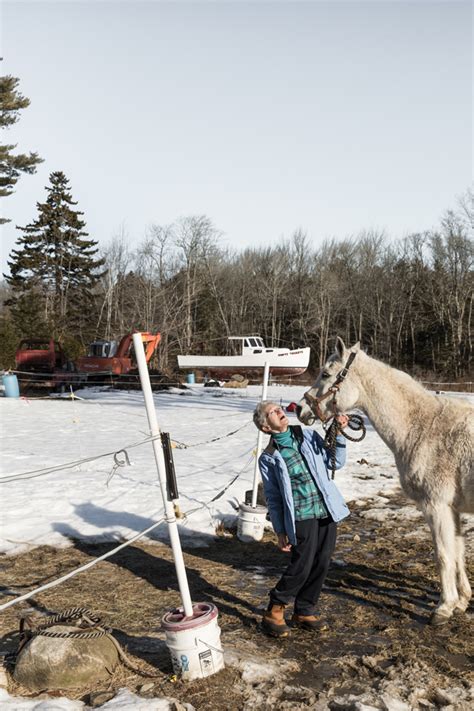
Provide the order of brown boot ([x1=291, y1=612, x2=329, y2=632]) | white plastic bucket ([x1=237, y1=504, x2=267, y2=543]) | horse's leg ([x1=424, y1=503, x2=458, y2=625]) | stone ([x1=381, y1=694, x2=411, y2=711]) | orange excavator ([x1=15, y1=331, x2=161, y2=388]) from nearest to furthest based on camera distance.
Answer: stone ([x1=381, y1=694, x2=411, y2=711]) → brown boot ([x1=291, y1=612, x2=329, y2=632]) → horse's leg ([x1=424, y1=503, x2=458, y2=625]) → white plastic bucket ([x1=237, y1=504, x2=267, y2=543]) → orange excavator ([x1=15, y1=331, x2=161, y2=388])

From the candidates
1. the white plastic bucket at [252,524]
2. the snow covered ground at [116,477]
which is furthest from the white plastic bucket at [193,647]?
the white plastic bucket at [252,524]

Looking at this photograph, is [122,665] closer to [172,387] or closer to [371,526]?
[371,526]

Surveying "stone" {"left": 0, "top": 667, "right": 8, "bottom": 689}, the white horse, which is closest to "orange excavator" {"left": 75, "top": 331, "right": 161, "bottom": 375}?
the white horse

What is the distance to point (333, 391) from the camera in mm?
4758

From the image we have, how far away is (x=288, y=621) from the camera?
427 cm

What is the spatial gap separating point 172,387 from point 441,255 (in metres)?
30.3

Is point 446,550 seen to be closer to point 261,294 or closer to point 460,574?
point 460,574

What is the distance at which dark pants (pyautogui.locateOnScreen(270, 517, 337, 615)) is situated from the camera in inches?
156

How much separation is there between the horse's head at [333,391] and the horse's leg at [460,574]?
1260 millimetres

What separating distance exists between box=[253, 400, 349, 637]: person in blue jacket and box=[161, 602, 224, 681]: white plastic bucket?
740 millimetres

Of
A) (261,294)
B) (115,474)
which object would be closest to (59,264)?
(261,294)

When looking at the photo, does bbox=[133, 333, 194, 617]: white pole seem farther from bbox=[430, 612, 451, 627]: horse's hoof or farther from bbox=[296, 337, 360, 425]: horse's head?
bbox=[430, 612, 451, 627]: horse's hoof

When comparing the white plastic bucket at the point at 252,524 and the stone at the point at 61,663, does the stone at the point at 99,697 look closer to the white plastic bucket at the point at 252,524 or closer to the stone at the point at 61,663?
the stone at the point at 61,663

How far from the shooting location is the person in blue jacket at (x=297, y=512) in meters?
3.97
